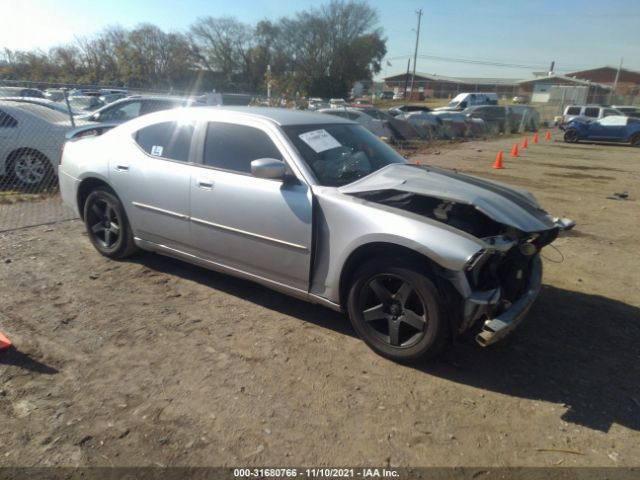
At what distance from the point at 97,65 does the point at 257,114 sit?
179 ft

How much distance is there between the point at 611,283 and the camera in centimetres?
468

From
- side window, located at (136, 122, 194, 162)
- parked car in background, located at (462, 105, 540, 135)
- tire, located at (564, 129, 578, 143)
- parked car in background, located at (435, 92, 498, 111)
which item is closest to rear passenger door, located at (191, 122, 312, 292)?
side window, located at (136, 122, 194, 162)

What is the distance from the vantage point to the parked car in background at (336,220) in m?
2.89

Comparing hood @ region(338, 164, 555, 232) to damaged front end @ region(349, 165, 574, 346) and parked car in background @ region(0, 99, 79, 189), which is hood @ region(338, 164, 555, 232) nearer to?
damaged front end @ region(349, 165, 574, 346)

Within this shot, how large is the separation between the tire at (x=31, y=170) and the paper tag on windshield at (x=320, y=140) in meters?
6.56

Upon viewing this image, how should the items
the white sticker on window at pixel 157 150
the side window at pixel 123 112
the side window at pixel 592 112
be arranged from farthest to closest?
the side window at pixel 592 112 < the side window at pixel 123 112 < the white sticker on window at pixel 157 150

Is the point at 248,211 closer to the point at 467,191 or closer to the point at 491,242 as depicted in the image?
the point at 467,191

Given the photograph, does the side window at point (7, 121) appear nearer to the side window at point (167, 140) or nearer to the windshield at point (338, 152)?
the side window at point (167, 140)

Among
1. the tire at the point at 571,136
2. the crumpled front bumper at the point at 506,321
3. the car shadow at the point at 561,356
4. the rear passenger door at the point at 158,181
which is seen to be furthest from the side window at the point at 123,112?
the tire at the point at 571,136

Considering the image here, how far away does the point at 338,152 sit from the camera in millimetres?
3797

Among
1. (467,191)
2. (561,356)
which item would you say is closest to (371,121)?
(467,191)

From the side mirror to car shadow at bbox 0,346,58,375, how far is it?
190cm

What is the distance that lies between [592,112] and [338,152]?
1137 inches

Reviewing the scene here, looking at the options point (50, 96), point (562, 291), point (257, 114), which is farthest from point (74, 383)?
point (50, 96)
